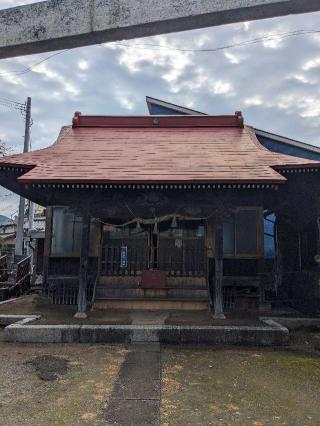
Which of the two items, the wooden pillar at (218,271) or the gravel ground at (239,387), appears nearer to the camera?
the gravel ground at (239,387)

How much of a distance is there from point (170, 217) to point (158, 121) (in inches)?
218

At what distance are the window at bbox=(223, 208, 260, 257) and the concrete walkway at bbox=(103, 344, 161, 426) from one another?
5126mm

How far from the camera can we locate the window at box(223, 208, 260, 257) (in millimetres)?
11539

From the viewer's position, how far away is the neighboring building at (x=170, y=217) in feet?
31.9

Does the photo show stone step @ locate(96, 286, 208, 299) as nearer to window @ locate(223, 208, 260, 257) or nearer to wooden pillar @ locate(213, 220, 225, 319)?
wooden pillar @ locate(213, 220, 225, 319)

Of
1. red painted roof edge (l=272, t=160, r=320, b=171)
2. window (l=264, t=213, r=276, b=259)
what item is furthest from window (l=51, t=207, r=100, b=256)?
window (l=264, t=213, r=276, b=259)

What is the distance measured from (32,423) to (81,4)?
4.21 meters

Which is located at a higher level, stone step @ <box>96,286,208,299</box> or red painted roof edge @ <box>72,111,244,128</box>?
red painted roof edge @ <box>72,111,244,128</box>

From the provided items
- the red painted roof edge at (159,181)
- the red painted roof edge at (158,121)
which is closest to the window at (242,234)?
the red painted roof edge at (159,181)

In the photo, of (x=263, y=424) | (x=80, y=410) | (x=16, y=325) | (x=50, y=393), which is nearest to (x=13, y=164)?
(x=16, y=325)

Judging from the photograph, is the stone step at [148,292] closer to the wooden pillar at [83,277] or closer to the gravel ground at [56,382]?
the wooden pillar at [83,277]

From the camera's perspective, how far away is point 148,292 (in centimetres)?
1114

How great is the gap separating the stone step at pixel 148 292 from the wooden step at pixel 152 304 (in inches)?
5.6

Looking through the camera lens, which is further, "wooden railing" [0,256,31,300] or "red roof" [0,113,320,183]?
"wooden railing" [0,256,31,300]
